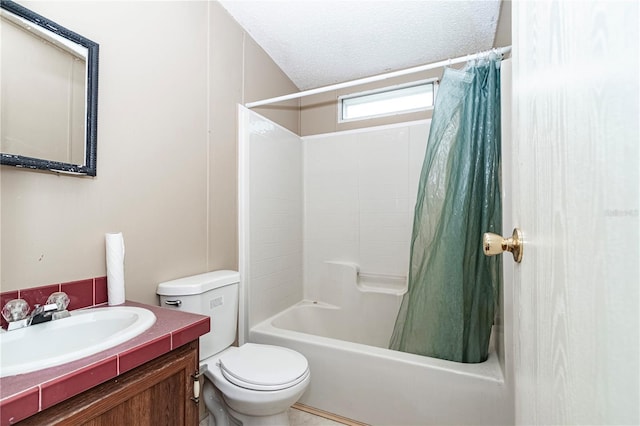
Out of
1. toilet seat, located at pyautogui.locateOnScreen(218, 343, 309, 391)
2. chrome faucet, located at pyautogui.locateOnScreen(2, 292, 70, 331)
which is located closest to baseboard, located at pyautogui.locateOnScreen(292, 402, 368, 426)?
toilet seat, located at pyautogui.locateOnScreen(218, 343, 309, 391)

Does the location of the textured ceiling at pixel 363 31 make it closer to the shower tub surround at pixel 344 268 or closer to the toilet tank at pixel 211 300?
the shower tub surround at pixel 344 268

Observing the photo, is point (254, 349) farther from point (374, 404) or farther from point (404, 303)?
point (404, 303)

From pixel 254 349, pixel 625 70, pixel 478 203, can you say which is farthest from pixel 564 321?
pixel 254 349

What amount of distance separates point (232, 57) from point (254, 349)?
1.69 m

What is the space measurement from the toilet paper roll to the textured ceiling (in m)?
1.47

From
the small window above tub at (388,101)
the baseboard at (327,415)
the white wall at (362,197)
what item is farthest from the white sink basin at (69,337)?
the small window above tub at (388,101)

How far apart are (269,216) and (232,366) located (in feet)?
3.42

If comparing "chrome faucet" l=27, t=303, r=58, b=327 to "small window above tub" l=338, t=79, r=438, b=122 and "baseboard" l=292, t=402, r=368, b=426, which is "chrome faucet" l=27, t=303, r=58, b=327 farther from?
"small window above tub" l=338, t=79, r=438, b=122

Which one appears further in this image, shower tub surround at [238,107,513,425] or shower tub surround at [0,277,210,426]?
shower tub surround at [238,107,513,425]

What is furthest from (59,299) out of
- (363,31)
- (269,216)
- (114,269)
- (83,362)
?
(363,31)

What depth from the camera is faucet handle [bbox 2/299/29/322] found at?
872 mm

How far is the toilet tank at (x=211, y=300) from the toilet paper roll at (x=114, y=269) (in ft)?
0.73

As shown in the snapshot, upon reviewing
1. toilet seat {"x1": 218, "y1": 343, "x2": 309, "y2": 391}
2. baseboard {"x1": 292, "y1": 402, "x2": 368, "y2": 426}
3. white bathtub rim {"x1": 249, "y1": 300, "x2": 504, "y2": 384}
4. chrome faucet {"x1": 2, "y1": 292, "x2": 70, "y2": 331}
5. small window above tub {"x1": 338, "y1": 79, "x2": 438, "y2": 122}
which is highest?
small window above tub {"x1": 338, "y1": 79, "x2": 438, "y2": 122}

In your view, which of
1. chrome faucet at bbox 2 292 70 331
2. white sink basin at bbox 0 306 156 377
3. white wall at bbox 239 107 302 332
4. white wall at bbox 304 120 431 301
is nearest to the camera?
white sink basin at bbox 0 306 156 377
